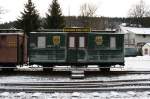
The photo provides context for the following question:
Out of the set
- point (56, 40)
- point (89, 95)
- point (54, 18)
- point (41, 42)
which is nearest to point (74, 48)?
point (56, 40)

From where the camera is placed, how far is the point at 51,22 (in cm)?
5269

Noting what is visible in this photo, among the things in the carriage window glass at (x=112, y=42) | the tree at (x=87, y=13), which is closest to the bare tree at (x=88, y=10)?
the tree at (x=87, y=13)

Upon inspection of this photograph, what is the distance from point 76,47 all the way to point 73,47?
0.19 metres

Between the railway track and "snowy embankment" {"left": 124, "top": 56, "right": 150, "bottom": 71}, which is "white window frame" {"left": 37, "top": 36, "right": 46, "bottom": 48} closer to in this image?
the railway track

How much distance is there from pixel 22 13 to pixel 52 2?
4717 mm

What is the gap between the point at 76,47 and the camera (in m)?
22.8

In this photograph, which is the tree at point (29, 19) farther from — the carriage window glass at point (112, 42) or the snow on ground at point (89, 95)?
the snow on ground at point (89, 95)

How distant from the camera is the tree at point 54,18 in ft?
172

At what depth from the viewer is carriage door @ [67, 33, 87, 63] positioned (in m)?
22.8

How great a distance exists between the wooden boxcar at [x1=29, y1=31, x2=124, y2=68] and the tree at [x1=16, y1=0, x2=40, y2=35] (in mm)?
28724

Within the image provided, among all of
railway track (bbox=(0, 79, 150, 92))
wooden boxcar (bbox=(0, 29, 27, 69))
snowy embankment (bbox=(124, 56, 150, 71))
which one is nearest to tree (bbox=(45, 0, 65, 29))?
snowy embankment (bbox=(124, 56, 150, 71))

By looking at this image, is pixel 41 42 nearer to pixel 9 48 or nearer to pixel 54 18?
pixel 9 48

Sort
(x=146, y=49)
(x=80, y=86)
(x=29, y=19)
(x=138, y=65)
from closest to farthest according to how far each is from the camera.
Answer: (x=80, y=86) → (x=138, y=65) → (x=29, y=19) → (x=146, y=49)

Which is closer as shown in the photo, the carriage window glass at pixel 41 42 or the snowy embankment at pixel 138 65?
the carriage window glass at pixel 41 42
